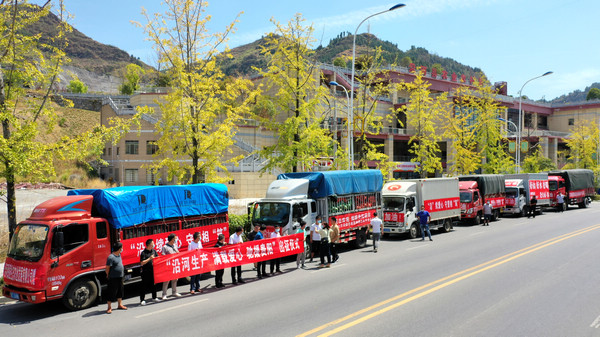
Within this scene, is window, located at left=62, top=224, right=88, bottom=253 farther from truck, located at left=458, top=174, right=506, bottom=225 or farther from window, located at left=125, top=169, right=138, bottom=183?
window, located at left=125, top=169, right=138, bottom=183

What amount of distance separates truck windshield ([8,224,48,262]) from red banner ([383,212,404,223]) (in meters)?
16.4

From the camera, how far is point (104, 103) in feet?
185

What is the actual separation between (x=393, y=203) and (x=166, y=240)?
13080 mm

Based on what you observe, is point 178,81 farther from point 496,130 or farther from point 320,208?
point 496,130

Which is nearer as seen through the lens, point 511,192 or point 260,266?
point 260,266

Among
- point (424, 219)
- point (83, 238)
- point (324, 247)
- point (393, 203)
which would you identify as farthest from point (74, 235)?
point (424, 219)

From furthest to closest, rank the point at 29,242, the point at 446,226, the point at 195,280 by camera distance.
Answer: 1. the point at 446,226
2. the point at 195,280
3. the point at 29,242

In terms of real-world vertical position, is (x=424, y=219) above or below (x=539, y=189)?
below

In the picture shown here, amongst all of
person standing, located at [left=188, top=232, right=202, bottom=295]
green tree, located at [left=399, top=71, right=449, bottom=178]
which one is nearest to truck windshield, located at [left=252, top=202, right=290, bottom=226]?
person standing, located at [left=188, top=232, right=202, bottom=295]

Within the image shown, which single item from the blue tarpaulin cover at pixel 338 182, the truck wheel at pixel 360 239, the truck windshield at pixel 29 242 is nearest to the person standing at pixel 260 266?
the blue tarpaulin cover at pixel 338 182

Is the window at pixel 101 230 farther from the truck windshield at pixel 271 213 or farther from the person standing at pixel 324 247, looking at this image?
the person standing at pixel 324 247

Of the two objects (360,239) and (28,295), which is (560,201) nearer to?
(360,239)

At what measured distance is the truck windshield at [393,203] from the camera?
22.8 m

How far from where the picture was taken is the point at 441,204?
2506 centimetres
